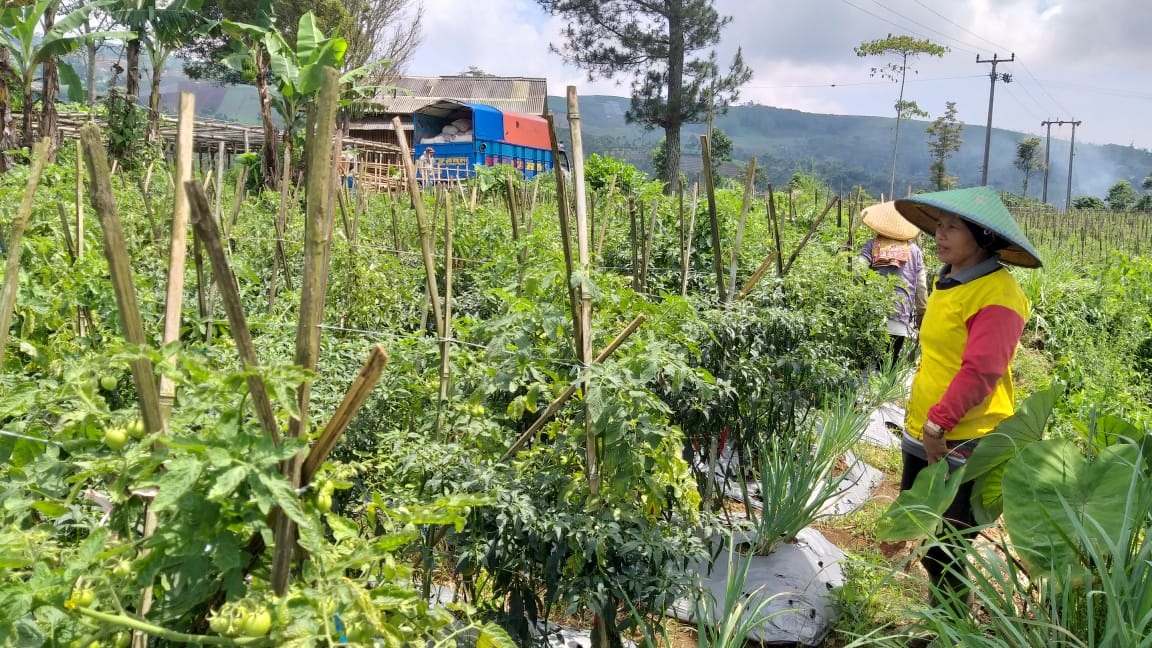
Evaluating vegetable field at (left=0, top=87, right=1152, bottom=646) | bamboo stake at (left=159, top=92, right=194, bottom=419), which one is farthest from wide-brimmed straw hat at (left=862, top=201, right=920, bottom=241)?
bamboo stake at (left=159, top=92, right=194, bottom=419)

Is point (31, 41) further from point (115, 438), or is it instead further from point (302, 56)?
point (115, 438)

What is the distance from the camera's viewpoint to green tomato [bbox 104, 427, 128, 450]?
1.09m

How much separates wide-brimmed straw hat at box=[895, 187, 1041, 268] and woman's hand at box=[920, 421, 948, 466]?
64cm

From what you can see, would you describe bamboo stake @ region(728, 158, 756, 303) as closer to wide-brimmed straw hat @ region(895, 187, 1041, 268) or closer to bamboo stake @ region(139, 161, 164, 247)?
wide-brimmed straw hat @ region(895, 187, 1041, 268)

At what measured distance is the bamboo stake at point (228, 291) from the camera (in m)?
0.90

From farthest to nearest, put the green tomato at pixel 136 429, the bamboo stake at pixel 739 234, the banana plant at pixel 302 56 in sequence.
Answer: the banana plant at pixel 302 56 < the bamboo stake at pixel 739 234 < the green tomato at pixel 136 429

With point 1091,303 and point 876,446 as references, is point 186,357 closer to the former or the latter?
point 876,446

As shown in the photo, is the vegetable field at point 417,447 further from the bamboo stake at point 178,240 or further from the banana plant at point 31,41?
the banana plant at point 31,41

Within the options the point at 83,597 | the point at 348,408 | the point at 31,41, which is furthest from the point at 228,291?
the point at 31,41

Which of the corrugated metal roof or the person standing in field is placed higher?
the corrugated metal roof

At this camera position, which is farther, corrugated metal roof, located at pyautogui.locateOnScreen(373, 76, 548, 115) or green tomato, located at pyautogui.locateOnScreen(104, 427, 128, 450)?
corrugated metal roof, located at pyautogui.locateOnScreen(373, 76, 548, 115)

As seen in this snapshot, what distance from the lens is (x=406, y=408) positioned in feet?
8.15

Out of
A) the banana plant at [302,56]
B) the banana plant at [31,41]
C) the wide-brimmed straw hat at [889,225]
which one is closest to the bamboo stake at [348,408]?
the banana plant at [302,56]

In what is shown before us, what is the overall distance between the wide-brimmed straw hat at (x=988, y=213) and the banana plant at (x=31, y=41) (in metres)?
7.40
